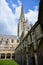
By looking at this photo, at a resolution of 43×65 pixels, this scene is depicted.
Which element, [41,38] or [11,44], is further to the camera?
[11,44]

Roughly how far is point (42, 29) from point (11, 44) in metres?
50.9

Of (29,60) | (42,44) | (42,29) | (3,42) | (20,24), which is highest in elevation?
(20,24)

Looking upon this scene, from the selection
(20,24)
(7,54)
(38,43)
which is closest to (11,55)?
(7,54)

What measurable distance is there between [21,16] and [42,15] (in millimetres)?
63859

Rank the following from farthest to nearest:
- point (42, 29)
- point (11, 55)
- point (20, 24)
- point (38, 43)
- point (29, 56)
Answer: point (20, 24)
point (11, 55)
point (29, 56)
point (38, 43)
point (42, 29)

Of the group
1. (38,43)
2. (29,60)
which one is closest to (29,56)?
(29,60)

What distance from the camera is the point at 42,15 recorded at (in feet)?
26.5

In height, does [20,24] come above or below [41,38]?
above

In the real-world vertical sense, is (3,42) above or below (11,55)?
above

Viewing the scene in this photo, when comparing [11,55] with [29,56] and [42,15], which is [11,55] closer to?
[29,56]

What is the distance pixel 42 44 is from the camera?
991 cm

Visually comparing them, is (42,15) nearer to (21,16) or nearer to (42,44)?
(42,44)

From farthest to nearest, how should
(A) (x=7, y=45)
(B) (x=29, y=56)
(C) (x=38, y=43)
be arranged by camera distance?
(A) (x=7, y=45), (B) (x=29, y=56), (C) (x=38, y=43)

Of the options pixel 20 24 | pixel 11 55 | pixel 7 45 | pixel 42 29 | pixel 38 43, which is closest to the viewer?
pixel 42 29
